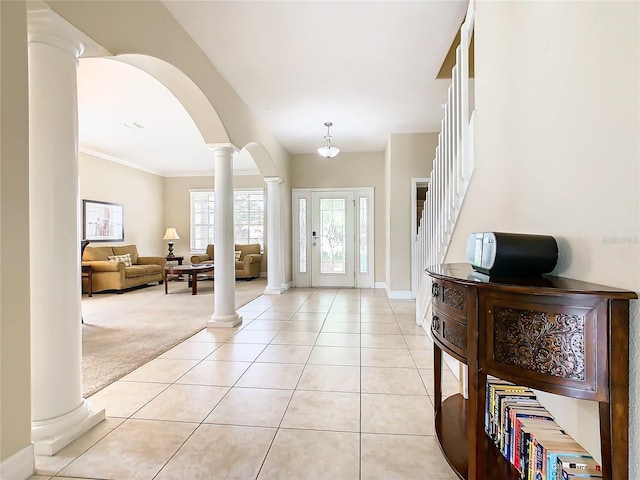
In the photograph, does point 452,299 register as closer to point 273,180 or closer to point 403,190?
point 403,190

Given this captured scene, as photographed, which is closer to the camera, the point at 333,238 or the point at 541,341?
the point at 541,341

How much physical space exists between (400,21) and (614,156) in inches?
86.8

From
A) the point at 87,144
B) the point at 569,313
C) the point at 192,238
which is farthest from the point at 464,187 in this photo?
the point at 192,238

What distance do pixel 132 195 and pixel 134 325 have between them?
5022 millimetres

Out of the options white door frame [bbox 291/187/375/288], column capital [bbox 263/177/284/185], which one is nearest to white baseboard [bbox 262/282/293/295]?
white door frame [bbox 291/187/375/288]

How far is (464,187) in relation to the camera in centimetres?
236

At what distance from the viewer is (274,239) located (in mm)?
6277

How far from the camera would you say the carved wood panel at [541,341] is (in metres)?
0.95

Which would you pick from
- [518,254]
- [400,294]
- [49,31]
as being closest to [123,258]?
[400,294]

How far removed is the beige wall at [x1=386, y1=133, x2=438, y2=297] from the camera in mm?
5676

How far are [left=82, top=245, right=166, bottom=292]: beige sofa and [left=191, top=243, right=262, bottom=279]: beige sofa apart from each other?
1.08 meters

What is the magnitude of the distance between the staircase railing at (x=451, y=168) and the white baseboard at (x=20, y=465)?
8.94ft

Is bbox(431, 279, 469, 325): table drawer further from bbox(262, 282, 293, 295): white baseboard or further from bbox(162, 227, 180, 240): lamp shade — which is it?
bbox(162, 227, 180, 240): lamp shade

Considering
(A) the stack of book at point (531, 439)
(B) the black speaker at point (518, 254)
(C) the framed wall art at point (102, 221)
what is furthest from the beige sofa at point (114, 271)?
(B) the black speaker at point (518, 254)
